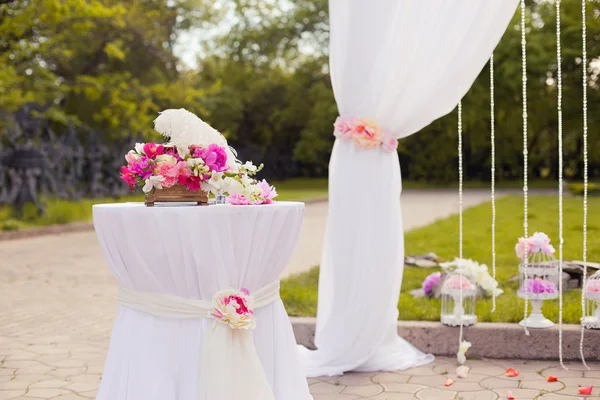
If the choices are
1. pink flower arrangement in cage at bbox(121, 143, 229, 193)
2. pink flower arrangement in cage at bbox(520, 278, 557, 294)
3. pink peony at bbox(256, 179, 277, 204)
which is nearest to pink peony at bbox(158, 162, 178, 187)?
pink flower arrangement in cage at bbox(121, 143, 229, 193)

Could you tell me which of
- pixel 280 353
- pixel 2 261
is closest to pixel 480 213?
pixel 2 261

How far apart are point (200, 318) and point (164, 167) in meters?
0.65

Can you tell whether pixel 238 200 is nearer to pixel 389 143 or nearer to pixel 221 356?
pixel 221 356

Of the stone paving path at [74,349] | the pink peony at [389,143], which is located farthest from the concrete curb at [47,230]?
the pink peony at [389,143]

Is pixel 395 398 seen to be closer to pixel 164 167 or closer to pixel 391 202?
pixel 391 202

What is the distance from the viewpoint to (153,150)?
3184 millimetres

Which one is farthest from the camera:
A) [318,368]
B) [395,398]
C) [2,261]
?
[2,261]

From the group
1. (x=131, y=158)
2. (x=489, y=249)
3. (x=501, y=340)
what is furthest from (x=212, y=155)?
(x=489, y=249)

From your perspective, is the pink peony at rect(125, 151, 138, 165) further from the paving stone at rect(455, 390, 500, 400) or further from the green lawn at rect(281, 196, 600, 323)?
the green lawn at rect(281, 196, 600, 323)

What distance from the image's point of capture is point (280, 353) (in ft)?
10.6

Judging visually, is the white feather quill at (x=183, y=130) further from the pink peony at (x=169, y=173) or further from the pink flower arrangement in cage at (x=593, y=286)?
the pink flower arrangement in cage at (x=593, y=286)

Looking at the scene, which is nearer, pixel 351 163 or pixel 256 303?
pixel 256 303

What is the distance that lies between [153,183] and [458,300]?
253 cm

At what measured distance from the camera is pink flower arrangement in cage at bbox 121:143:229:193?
314 centimetres
